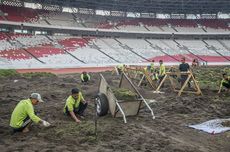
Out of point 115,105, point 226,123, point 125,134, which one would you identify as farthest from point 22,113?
point 226,123

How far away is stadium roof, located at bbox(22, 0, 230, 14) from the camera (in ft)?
157

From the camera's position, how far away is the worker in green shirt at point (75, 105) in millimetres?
8859

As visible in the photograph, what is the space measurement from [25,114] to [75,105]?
1838mm

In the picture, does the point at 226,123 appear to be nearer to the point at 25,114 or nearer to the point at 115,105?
the point at 115,105

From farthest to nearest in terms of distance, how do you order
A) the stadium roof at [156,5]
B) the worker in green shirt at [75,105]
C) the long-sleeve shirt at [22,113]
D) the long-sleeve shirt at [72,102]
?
the stadium roof at [156,5], the long-sleeve shirt at [72,102], the worker in green shirt at [75,105], the long-sleeve shirt at [22,113]

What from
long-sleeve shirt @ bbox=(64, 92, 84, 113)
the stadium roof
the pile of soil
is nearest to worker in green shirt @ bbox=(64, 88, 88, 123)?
long-sleeve shirt @ bbox=(64, 92, 84, 113)

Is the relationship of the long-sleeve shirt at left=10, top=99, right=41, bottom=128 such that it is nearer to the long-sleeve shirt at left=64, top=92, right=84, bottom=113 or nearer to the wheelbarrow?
the long-sleeve shirt at left=64, top=92, right=84, bottom=113

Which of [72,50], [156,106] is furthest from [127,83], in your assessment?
[72,50]

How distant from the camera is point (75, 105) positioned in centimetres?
926

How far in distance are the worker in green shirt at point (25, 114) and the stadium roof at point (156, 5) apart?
40.1 metres

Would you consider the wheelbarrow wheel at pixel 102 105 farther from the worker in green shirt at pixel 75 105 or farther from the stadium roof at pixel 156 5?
the stadium roof at pixel 156 5

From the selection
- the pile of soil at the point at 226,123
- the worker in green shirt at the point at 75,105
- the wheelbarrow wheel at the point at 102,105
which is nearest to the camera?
the worker in green shirt at the point at 75,105

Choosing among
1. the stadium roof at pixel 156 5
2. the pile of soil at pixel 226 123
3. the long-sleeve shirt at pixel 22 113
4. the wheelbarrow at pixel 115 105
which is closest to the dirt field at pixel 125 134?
the wheelbarrow at pixel 115 105

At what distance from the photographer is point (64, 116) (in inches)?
385
